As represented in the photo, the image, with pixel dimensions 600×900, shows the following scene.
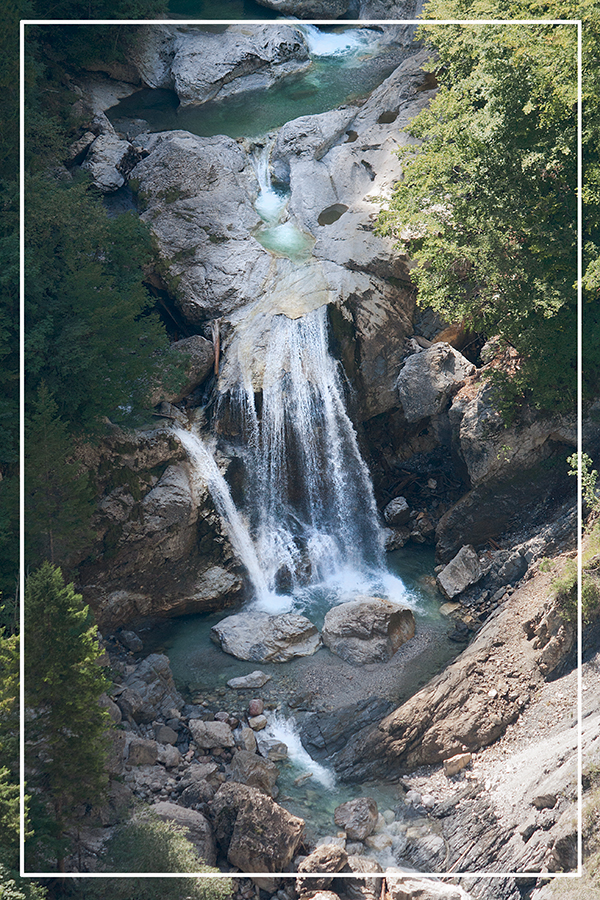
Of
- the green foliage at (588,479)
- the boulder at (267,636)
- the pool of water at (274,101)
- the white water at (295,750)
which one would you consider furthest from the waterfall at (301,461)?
the pool of water at (274,101)

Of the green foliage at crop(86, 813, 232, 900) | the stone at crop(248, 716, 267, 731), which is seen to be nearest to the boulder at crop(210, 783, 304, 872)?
the green foliage at crop(86, 813, 232, 900)

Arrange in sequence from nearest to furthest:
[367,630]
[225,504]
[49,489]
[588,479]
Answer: [49,489] → [588,479] → [367,630] → [225,504]

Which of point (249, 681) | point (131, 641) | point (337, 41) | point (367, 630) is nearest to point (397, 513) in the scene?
point (367, 630)

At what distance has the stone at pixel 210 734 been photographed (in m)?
16.0

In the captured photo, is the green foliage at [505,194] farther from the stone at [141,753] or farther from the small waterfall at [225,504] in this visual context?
the stone at [141,753]

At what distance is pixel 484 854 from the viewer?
12898 mm

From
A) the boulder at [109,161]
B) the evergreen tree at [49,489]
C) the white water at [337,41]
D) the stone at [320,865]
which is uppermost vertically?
the white water at [337,41]

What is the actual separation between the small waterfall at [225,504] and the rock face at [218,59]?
457 inches

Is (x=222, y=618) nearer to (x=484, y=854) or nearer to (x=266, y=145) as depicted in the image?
(x=484, y=854)

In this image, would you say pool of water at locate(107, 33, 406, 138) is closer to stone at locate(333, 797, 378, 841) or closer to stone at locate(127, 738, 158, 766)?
stone at locate(127, 738, 158, 766)

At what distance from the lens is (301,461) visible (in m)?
21.8

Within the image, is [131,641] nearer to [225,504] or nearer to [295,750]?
[225,504]

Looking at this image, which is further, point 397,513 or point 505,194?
point 397,513

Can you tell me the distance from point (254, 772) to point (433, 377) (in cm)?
1193
